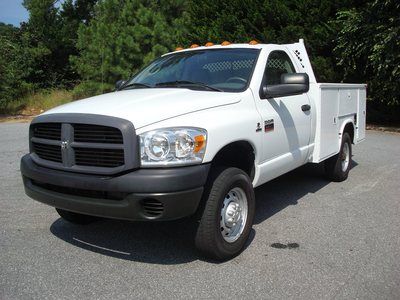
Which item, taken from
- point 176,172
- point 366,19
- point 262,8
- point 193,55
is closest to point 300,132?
point 193,55

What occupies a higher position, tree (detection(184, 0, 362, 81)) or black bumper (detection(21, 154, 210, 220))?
tree (detection(184, 0, 362, 81))

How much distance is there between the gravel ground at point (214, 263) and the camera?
3566mm

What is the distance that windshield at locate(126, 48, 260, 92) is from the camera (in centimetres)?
480

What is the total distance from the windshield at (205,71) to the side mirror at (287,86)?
224 mm

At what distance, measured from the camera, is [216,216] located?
12.7ft

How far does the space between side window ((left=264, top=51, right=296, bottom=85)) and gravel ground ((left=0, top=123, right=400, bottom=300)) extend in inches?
61.5

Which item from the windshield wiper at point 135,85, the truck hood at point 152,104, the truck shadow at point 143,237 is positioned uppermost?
Answer: the windshield wiper at point 135,85

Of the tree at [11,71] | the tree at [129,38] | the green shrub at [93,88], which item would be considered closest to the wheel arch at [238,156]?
the tree at [129,38]

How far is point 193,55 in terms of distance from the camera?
5.50m

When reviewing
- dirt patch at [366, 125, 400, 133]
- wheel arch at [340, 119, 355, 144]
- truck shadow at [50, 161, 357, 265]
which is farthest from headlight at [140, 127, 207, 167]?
dirt patch at [366, 125, 400, 133]

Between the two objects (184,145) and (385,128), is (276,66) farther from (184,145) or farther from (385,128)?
(385,128)

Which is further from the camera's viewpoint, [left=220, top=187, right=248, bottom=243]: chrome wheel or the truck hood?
[left=220, top=187, right=248, bottom=243]: chrome wheel

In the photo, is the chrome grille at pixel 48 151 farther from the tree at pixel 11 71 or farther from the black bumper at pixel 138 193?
the tree at pixel 11 71

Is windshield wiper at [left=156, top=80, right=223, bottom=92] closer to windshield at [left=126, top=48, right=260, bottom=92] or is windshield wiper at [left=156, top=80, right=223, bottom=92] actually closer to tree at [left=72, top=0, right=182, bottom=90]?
windshield at [left=126, top=48, right=260, bottom=92]
